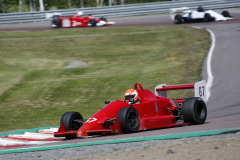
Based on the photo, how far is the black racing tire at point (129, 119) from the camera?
314 inches

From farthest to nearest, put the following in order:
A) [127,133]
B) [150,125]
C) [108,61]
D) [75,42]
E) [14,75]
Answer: [75,42] → [108,61] → [14,75] → [150,125] → [127,133]

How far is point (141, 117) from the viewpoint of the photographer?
8.77 meters

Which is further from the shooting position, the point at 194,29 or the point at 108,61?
the point at 194,29

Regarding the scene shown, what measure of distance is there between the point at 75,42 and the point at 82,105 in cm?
1210

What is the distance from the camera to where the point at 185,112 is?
9.21 metres

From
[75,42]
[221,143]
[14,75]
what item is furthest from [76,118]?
[75,42]

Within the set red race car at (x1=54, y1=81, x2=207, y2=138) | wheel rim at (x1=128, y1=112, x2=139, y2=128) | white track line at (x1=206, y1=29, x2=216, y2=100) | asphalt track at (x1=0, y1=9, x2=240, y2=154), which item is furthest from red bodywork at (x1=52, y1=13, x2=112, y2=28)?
wheel rim at (x1=128, y1=112, x2=139, y2=128)

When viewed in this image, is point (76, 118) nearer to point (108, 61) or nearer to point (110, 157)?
point (110, 157)

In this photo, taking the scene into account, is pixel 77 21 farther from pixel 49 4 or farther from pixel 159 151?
pixel 159 151

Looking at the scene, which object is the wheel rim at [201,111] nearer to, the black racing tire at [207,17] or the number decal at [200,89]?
the number decal at [200,89]

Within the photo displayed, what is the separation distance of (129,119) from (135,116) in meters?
0.26

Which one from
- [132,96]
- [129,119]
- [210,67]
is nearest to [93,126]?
[129,119]

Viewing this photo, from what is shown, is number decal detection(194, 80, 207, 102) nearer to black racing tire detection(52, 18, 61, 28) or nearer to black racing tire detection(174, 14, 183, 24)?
black racing tire detection(174, 14, 183, 24)

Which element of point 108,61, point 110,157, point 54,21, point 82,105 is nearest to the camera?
point 110,157
